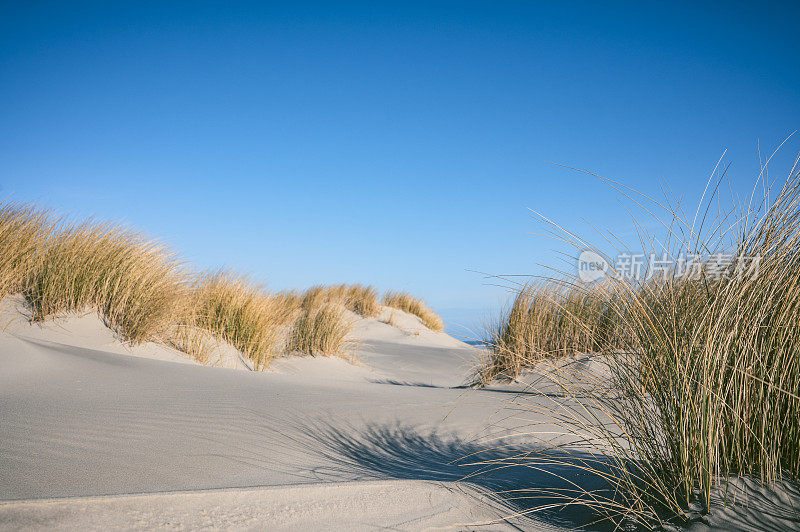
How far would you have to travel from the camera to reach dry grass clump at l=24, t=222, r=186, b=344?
4.50m

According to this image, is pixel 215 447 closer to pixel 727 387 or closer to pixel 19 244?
pixel 727 387

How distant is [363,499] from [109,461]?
102cm

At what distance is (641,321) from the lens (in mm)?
1766

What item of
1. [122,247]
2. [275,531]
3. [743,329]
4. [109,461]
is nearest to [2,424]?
[109,461]

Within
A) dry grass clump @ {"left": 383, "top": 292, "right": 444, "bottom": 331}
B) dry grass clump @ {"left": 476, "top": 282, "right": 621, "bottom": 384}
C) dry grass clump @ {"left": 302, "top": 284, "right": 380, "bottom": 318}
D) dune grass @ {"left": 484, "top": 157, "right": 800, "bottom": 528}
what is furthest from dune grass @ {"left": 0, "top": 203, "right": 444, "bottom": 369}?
dry grass clump @ {"left": 383, "top": 292, "right": 444, "bottom": 331}

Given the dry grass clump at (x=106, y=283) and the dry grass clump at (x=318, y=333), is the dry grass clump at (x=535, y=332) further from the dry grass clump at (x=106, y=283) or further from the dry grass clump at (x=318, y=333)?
the dry grass clump at (x=106, y=283)

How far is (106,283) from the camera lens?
15.8 ft

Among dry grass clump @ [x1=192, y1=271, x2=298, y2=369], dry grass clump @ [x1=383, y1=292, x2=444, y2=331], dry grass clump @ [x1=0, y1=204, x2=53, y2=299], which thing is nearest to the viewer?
dry grass clump @ [x1=0, y1=204, x2=53, y2=299]

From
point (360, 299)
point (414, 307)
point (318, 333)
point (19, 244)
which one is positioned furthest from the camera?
point (414, 307)

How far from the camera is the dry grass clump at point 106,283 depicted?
4504mm

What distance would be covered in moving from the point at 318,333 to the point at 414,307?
8.68 meters

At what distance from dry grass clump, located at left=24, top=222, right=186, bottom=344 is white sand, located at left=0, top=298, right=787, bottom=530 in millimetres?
480

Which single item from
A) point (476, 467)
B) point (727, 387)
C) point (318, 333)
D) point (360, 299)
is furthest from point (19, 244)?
point (360, 299)

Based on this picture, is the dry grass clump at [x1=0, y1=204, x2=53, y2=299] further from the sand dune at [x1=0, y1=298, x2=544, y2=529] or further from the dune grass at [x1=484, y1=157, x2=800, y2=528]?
the dune grass at [x1=484, y1=157, x2=800, y2=528]
